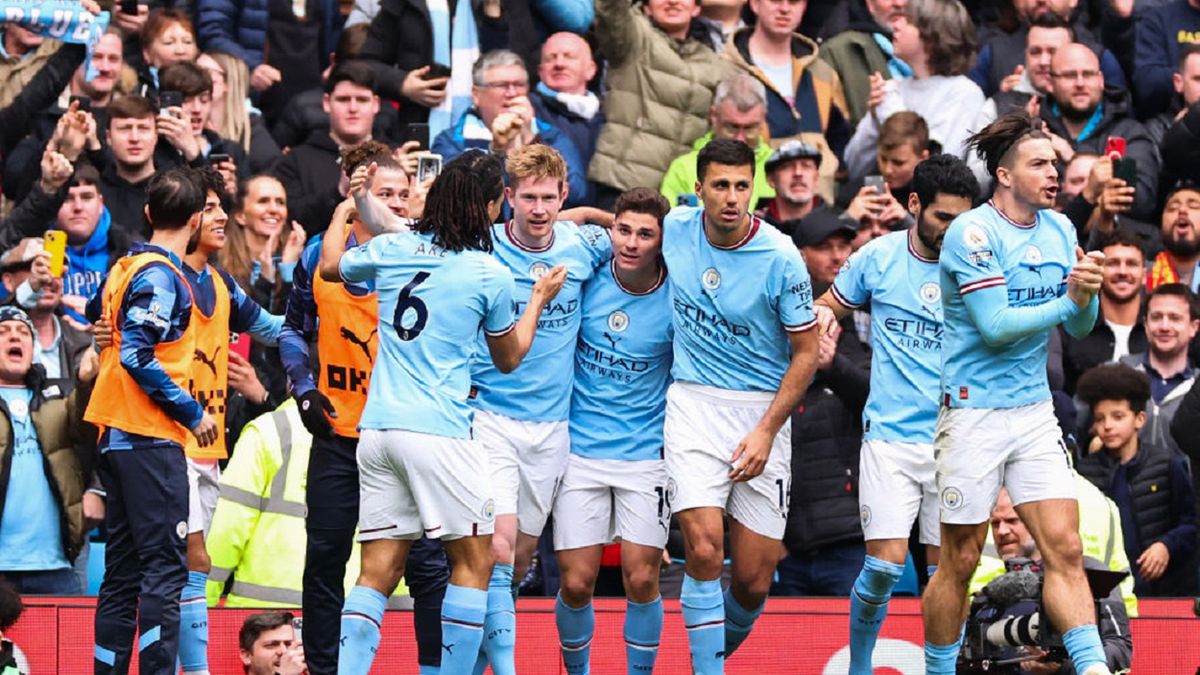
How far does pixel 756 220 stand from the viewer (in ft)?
37.2

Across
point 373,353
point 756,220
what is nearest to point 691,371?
point 756,220

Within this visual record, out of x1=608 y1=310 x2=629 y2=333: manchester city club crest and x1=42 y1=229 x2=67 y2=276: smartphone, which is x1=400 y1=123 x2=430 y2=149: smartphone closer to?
x1=608 y1=310 x2=629 y2=333: manchester city club crest

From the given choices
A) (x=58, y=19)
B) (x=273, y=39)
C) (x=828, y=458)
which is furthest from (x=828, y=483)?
(x=273, y=39)

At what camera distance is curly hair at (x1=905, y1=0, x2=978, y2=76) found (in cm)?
1611

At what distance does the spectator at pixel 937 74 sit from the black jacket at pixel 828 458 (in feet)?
9.19

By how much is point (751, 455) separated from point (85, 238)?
5.11 meters

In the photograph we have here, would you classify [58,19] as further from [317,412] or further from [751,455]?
[751,455]

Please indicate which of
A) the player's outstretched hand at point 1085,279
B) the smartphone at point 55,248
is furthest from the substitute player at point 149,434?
the player's outstretched hand at point 1085,279

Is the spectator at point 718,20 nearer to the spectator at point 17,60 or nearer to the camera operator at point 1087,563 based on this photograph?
the spectator at point 17,60

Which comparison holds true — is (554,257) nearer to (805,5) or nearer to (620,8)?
(620,8)

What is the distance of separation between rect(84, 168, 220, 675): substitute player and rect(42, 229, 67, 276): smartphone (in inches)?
87.4

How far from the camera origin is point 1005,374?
10820 mm

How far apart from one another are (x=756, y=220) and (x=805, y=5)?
250 inches

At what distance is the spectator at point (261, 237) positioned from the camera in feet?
45.9
